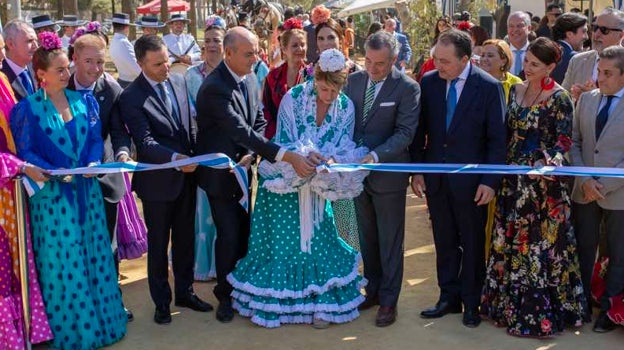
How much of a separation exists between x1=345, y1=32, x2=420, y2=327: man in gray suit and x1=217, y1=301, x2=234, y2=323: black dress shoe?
108cm

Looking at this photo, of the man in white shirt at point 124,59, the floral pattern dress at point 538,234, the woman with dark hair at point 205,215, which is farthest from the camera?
the man in white shirt at point 124,59

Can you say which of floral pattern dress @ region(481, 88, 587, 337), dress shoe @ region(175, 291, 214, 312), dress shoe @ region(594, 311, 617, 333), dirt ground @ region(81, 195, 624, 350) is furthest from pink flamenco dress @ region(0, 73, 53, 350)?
dress shoe @ region(594, 311, 617, 333)

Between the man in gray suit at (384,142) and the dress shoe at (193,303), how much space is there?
131 centimetres

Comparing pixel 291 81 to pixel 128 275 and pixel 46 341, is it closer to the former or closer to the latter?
pixel 128 275

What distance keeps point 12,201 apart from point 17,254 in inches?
13.5

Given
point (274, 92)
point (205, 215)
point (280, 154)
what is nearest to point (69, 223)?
point (280, 154)

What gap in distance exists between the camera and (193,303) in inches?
224

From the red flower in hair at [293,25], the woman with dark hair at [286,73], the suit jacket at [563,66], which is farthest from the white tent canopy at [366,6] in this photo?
the woman with dark hair at [286,73]

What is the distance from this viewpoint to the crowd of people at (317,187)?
4.83 metres

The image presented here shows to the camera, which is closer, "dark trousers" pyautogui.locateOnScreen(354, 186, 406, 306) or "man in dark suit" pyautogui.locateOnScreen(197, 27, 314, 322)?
"man in dark suit" pyautogui.locateOnScreen(197, 27, 314, 322)

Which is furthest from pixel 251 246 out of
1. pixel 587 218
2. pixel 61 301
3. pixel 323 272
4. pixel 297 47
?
pixel 587 218

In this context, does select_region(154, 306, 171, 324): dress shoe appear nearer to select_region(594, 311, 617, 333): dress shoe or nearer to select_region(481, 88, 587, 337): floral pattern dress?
select_region(481, 88, 587, 337): floral pattern dress

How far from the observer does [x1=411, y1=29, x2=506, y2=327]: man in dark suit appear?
16.6ft

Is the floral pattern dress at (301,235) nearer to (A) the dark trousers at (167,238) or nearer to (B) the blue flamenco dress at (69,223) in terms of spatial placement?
(A) the dark trousers at (167,238)
